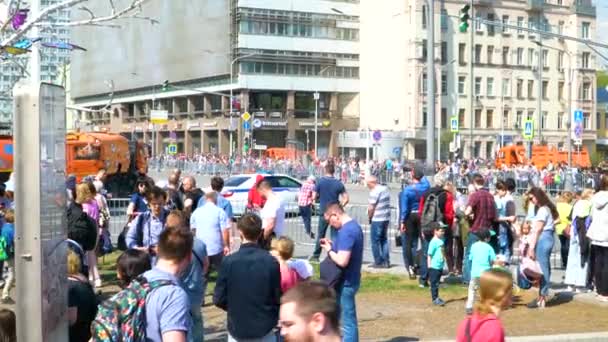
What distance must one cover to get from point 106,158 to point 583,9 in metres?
68.5

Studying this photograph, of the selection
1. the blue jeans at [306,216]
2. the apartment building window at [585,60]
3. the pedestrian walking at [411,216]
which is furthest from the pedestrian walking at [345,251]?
the apartment building window at [585,60]

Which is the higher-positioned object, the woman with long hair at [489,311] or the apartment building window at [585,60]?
the apartment building window at [585,60]

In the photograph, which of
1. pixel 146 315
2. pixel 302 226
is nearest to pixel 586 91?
pixel 302 226

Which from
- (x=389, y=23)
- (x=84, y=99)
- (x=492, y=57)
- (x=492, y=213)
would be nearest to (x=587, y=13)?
(x=492, y=57)

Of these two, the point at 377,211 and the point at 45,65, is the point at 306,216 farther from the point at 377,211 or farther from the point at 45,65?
the point at 45,65

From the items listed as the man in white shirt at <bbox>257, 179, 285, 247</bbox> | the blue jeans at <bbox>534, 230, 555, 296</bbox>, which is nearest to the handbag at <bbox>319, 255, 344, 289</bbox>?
the man in white shirt at <bbox>257, 179, 285, 247</bbox>

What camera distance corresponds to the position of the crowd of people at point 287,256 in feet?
15.1

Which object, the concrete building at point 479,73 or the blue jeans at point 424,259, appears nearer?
the blue jeans at point 424,259

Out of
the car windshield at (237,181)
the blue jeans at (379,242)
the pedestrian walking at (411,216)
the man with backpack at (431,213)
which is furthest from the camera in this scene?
the car windshield at (237,181)

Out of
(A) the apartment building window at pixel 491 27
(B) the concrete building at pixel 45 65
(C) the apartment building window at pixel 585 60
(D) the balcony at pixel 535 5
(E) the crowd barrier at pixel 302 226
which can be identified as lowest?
(E) the crowd barrier at pixel 302 226

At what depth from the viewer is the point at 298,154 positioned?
68312 mm

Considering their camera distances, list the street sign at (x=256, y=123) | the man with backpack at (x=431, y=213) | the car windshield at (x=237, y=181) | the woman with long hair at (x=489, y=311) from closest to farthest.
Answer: the woman with long hair at (x=489, y=311) → the man with backpack at (x=431, y=213) → the car windshield at (x=237, y=181) → the street sign at (x=256, y=123)

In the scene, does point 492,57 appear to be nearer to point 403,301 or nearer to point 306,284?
point 403,301

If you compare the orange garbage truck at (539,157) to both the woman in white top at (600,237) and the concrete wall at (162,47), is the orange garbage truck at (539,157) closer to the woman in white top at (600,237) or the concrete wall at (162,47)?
the concrete wall at (162,47)
